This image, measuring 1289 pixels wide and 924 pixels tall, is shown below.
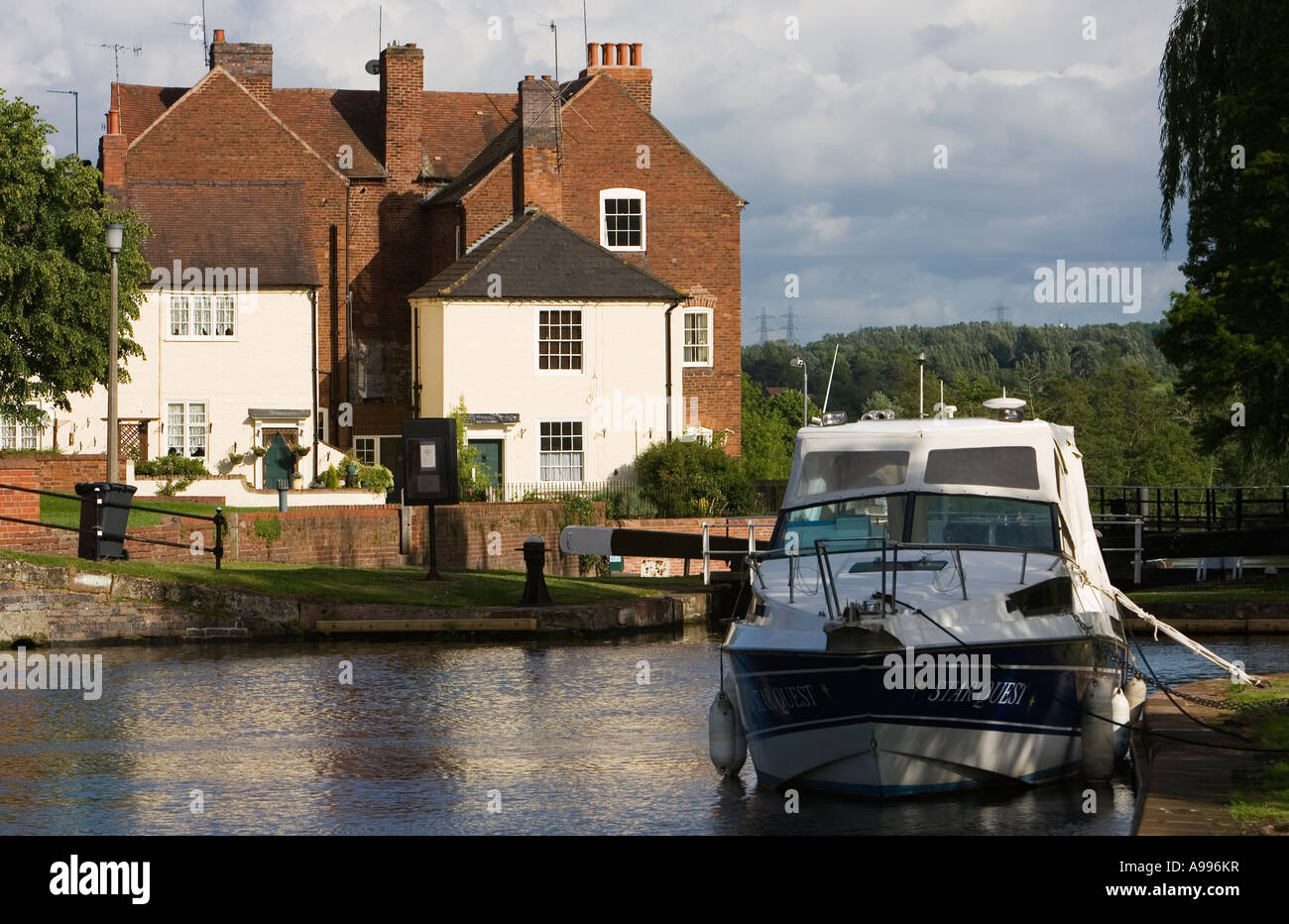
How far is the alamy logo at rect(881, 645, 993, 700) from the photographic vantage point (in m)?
12.3

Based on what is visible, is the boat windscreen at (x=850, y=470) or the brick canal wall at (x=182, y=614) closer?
the boat windscreen at (x=850, y=470)

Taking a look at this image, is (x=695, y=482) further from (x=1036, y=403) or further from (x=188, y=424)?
(x=1036, y=403)

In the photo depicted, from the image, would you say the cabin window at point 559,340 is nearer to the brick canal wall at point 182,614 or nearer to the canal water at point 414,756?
the brick canal wall at point 182,614

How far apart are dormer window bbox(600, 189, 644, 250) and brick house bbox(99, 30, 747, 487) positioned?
49 millimetres

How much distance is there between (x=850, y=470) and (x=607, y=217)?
123 feet

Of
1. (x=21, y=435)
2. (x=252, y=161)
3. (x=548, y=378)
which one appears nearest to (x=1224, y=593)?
(x=548, y=378)

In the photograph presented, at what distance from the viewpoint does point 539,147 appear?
50.3 metres

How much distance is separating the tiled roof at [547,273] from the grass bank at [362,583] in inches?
629

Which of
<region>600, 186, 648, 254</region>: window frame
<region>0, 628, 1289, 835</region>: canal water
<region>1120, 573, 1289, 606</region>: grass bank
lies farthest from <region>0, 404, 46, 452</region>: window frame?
<region>1120, 573, 1289, 606</region>: grass bank

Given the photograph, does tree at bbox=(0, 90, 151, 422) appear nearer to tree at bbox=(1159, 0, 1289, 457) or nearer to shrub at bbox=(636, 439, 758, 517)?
shrub at bbox=(636, 439, 758, 517)

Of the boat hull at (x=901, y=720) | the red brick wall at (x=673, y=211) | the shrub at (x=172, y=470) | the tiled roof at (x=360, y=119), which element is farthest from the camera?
the tiled roof at (x=360, y=119)

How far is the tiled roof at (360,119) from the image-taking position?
54406 millimetres

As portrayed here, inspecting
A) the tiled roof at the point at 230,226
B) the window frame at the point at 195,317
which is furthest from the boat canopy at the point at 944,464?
the tiled roof at the point at 230,226
